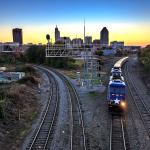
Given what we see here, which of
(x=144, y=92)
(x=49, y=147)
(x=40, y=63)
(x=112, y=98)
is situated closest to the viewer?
(x=49, y=147)

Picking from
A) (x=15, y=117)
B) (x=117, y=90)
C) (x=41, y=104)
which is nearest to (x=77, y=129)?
(x=15, y=117)

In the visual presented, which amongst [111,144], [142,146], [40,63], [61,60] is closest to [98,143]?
[111,144]

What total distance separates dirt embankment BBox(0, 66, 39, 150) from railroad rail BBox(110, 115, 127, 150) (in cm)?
698

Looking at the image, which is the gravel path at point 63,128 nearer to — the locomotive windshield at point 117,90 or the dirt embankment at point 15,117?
the dirt embankment at point 15,117

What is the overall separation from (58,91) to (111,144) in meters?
22.1

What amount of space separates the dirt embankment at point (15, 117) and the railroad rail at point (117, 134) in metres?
6.98

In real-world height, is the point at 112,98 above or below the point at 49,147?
above

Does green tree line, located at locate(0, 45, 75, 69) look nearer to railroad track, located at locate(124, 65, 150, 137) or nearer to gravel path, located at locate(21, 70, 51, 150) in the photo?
gravel path, located at locate(21, 70, 51, 150)

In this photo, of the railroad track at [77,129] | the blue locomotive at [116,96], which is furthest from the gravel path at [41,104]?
the blue locomotive at [116,96]

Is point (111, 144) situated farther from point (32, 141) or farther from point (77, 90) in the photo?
point (77, 90)

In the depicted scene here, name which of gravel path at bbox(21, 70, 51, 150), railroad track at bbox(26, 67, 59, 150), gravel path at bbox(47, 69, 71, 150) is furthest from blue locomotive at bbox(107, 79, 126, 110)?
gravel path at bbox(21, 70, 51, 150)

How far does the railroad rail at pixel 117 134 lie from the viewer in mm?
19719

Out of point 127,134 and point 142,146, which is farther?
point 127,134

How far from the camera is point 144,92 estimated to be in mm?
40656
